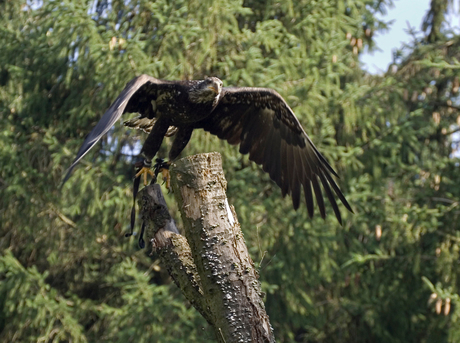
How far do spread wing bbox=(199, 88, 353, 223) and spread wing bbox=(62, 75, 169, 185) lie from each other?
694 mm

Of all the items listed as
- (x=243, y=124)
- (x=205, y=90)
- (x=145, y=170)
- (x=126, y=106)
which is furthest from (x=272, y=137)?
(x=126, y=106)

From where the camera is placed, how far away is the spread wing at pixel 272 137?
18.7 feet

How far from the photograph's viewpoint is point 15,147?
7.97 m

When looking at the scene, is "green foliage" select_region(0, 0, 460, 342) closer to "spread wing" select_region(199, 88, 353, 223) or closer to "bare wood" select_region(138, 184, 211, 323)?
"spread wing" select_region(199, 88, 353, 223)

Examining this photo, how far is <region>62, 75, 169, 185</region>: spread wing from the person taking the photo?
3.94 meters

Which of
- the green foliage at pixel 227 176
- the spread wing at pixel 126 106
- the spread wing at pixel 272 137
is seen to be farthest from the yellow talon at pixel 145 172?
the green foliage at pixel 227 176


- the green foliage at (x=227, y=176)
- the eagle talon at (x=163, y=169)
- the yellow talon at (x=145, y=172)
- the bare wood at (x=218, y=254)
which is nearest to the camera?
the bare wood at (x=218, y=254)

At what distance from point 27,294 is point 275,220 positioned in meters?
3.15

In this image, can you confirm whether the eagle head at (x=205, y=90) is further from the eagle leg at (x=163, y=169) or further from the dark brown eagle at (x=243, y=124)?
the eagle leg at (x=163, y=169)

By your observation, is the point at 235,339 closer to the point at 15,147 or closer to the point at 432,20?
the point at 15,147

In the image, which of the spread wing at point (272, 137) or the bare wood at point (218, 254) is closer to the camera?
the bare wood at point (218, 254)

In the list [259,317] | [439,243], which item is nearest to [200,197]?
[259,317]

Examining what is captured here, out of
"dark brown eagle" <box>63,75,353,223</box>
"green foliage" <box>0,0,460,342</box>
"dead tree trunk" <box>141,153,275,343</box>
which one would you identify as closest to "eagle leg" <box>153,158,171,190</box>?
"dark brown eagle" <box>63,75,353,223</box>

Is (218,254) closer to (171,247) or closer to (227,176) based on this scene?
(171,247)
